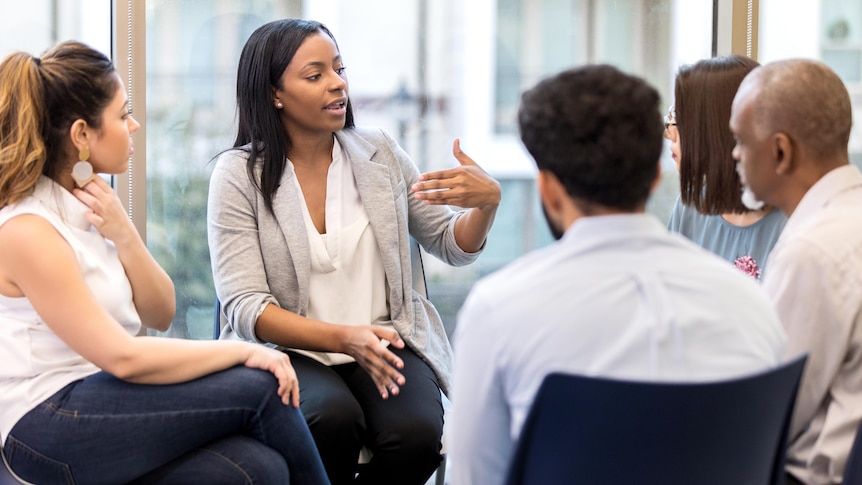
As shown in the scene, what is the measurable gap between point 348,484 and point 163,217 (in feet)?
3.94

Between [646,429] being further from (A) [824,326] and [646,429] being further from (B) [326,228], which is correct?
(B) [326,228]

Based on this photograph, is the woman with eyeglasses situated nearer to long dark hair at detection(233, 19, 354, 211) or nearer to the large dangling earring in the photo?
long dark hair at detection(233, 19, 354, 211)

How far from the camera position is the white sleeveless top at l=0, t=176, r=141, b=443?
5.79ft

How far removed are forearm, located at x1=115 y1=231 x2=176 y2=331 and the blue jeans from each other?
0.79 ft

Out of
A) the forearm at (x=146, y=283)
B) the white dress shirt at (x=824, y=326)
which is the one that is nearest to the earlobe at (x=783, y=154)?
the white dress shirt at (x=824, y=326)

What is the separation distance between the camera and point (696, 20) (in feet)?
10.4

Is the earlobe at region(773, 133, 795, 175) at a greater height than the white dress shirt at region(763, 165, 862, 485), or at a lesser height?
greater

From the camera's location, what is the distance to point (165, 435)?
1.74 m

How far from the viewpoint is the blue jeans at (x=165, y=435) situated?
1.71 m

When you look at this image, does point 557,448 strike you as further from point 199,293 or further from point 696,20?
point 696,20

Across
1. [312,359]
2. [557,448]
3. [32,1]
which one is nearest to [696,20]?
[312,359]

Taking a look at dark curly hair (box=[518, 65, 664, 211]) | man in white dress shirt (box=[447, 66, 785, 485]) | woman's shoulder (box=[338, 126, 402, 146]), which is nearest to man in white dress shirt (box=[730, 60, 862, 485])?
Answer: man in white dress shirt (box=[447, 66, 785, 485])

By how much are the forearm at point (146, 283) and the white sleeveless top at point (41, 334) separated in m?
0.08

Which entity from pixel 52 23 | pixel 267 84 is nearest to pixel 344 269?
pixel 267 84
